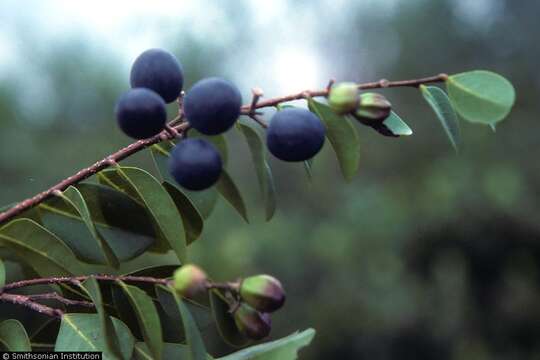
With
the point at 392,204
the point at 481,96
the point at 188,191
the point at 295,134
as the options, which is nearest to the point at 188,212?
the point at 188,191

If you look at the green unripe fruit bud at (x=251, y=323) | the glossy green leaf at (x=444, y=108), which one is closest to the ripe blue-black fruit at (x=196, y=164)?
the green unripe fruit bud at (x=251, y=323)

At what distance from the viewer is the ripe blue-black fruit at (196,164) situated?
0.71m

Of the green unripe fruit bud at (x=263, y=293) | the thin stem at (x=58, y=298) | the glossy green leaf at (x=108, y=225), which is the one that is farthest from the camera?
the glossy green leaf at (x=108, y=225)

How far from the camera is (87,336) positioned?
2.46 ft

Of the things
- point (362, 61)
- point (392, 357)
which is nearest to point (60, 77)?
point (362, 61)

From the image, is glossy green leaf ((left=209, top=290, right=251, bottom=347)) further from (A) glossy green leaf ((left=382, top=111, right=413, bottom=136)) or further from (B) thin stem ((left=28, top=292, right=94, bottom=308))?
(A) glossy green leaf ((left=382, top=111, right=413, bottom=136))

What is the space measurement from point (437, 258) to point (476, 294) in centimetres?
48

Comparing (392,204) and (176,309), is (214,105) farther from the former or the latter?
(392,204)

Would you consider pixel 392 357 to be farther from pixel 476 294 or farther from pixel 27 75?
pixel 27 75

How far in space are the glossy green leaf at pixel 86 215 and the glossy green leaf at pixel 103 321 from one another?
4 centimetres

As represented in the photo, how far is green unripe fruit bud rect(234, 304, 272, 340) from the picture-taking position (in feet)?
2.36

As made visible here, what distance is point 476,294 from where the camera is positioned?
7066 mm

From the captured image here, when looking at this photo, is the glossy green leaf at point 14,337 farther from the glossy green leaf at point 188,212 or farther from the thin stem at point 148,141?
the glossy green leaf at point 188,212

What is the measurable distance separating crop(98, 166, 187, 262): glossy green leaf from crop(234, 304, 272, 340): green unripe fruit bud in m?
0.13
